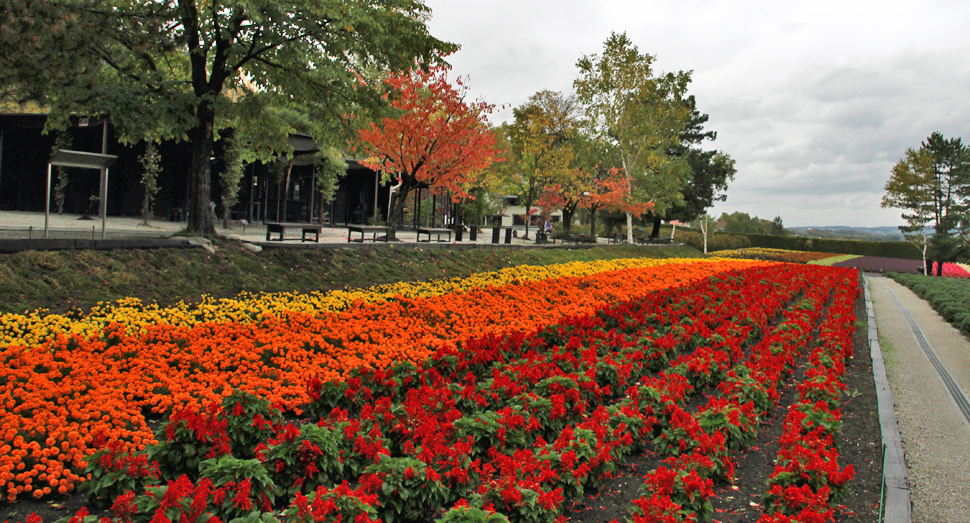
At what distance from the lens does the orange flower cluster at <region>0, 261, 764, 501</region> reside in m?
3.86

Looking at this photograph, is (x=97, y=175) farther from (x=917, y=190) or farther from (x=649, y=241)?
(x=917, y=190)

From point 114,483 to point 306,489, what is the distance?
1128 millimetres

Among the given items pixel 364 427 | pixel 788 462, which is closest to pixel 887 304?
pixel 788 462

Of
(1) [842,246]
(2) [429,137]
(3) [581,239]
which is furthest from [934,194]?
(2) [429,137]

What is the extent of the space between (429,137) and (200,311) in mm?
11997

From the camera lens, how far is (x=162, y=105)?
11023 mm

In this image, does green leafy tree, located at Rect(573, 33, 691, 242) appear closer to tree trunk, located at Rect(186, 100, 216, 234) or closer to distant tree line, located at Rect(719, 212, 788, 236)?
tree trunk, located at Rect(186, 100, 216, 234)

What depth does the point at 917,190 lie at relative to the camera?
39094mm

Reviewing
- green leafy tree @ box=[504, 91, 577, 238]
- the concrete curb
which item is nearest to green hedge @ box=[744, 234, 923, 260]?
green leafy tree @ box=[504, 91, 577, 238]

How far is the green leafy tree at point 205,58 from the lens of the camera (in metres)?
10.3

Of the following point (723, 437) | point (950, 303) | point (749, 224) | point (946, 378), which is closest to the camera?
point (723, 437)

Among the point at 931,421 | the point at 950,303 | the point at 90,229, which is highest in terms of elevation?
the point at 90,229

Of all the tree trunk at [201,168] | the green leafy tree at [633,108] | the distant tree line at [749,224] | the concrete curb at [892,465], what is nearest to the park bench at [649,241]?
the green leafy tree at [633,108]

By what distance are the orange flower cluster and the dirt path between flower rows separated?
15.3ft
